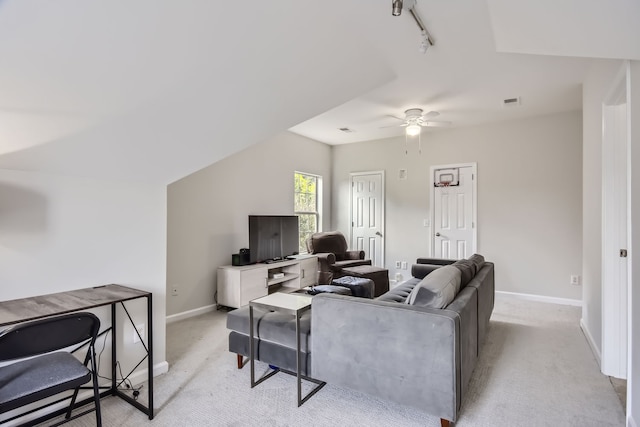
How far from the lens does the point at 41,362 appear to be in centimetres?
173

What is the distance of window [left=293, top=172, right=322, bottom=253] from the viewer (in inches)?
233

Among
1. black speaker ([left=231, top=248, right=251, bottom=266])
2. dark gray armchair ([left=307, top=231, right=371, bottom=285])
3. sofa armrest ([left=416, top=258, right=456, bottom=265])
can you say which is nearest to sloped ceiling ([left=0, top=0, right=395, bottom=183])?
black speaker ([left=231, top=248, right=251, bottom=266])

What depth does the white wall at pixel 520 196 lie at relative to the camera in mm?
4559

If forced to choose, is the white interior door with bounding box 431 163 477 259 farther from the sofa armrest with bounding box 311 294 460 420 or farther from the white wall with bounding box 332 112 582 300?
the sofa armrest with bounding box 311 294 460 420

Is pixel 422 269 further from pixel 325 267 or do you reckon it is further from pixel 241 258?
pixel 241 258

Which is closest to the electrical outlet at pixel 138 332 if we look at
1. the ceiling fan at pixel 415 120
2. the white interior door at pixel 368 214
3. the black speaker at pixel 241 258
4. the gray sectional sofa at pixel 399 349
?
the gray sectional sofa at pixel 399 349

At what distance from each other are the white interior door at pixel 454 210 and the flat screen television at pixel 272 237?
2.37m

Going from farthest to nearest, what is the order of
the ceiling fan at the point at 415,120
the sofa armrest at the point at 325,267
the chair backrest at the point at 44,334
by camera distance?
the sofa armrest at the point at 325,267 → the ceiling fan at the point at 415,120 → the chair backrest at the point at 44,334

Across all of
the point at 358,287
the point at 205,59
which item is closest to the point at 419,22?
the point at 205,59

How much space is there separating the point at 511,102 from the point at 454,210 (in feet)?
6.01

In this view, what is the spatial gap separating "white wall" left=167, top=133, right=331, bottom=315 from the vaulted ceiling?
155 centimetres

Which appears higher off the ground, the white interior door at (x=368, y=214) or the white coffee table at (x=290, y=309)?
the white interior door at (x=368, y=214)

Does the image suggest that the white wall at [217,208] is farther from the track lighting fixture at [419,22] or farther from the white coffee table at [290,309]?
the track lighting fixture at [419,22]

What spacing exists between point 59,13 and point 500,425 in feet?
9.41
